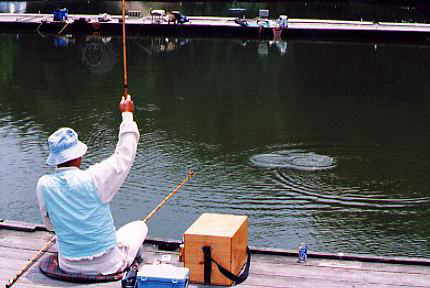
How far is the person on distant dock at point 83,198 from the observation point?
20.7 feet

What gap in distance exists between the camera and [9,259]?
283 inches

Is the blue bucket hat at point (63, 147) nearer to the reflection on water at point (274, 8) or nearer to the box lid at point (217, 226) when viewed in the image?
the box lid at point (217, 226)

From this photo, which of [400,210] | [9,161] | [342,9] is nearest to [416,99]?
[400,210]

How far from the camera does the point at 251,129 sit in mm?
18578

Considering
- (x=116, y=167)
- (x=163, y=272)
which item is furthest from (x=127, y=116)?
(x=163, y=272)

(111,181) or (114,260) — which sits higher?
(111,181)

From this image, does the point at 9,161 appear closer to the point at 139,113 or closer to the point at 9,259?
the point at 139,113

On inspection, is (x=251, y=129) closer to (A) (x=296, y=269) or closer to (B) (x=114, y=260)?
(A) (x=296, y=269)

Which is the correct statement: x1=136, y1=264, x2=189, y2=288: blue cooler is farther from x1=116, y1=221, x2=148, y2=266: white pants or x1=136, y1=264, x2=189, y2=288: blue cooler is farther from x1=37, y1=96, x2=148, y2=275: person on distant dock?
x1=116, y1=221, x2=148, y2=266: white pants

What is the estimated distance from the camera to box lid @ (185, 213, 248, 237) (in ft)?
21.6

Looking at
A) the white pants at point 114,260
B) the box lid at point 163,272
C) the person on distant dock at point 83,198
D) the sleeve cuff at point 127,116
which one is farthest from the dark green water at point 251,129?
the box lid at point 163,272

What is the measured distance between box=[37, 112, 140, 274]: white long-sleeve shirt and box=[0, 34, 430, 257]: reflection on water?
192 inches

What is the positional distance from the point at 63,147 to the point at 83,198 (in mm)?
424

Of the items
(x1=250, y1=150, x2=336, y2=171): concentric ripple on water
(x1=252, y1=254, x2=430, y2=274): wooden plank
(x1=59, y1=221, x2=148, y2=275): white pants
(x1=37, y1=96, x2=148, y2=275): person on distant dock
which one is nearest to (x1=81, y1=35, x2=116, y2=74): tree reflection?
(x1=250, y1=150, x2=336, y2=171): concentric ripple on water
